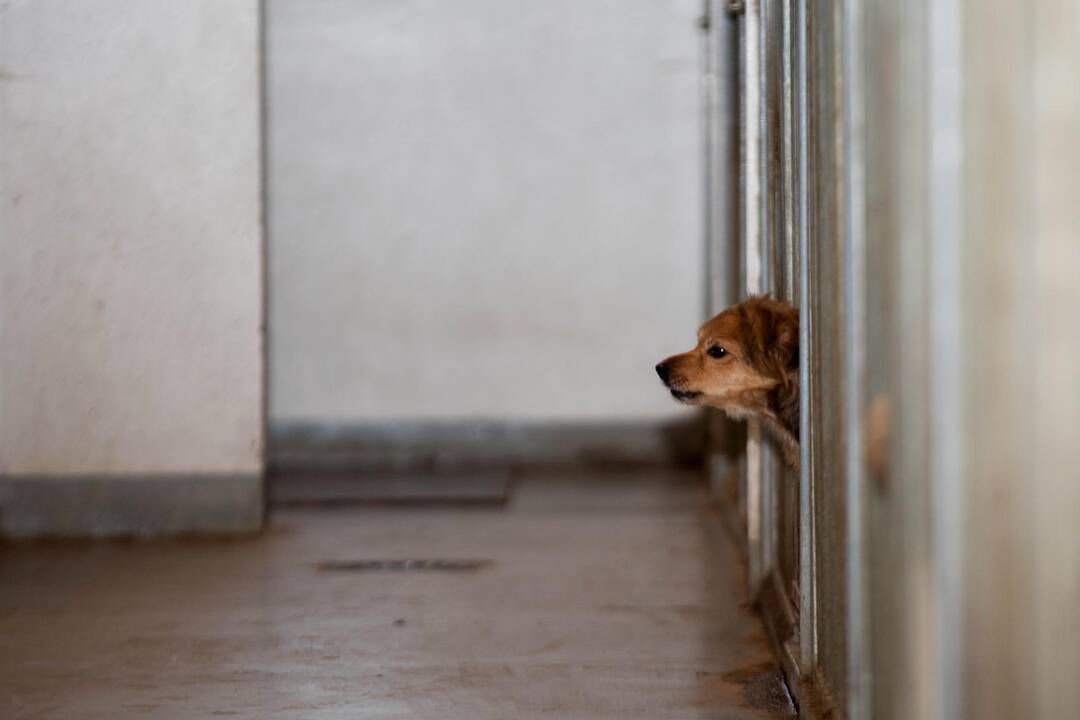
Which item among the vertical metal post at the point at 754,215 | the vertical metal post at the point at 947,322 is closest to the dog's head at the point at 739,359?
the vertical metal post at the point at 754,215

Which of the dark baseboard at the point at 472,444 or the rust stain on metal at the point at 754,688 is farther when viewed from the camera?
the dark baseboard at the point at 472,444

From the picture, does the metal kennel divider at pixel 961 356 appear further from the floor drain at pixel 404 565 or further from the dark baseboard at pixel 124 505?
the dark baseboard at pixel 124 505

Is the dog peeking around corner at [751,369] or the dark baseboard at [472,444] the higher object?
the dog peeking around corner at [751,369]

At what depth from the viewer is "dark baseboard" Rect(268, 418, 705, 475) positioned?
757cm

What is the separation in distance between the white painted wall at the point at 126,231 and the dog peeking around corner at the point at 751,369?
2100 millimetres

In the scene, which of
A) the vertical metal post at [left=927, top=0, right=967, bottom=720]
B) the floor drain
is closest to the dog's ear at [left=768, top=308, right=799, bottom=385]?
the floor drain

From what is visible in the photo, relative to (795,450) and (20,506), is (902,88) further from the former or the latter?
(20,506)

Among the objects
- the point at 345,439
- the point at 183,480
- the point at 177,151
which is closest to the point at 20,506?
the point at 183,480

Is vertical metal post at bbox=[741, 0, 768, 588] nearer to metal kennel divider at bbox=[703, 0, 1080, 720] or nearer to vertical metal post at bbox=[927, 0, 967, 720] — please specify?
metal kennel divider at bbox=[703, 0, 1080, 720]

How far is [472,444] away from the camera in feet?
25.0

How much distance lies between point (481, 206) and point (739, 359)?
385cm

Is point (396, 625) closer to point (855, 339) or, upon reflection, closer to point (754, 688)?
point (754, 688)

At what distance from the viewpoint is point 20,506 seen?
18.2ft

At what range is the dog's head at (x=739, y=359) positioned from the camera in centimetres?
368
